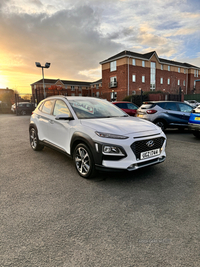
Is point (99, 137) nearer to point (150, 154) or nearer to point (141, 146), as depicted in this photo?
point (141, 146)

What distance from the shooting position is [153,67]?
42.6 meters

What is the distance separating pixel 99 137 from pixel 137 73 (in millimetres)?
38722

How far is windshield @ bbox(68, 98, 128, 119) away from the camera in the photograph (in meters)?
4.29

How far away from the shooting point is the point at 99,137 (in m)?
3.42

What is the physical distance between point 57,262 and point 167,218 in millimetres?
1493

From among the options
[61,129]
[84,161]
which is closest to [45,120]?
[61,129]

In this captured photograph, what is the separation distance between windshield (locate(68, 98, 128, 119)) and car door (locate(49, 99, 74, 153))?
0.22 meters

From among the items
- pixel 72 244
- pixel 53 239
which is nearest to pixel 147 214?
pixel 72 244

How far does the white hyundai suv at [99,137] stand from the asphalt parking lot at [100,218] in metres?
0.44

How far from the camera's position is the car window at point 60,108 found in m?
4.46

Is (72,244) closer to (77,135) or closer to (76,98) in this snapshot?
(77,135)

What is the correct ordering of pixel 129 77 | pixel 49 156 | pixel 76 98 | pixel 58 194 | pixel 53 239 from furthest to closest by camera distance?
pixel 129 77 → pixel 49 156 → pixel 76 98 → pixel 58 194 → pixel 53 239

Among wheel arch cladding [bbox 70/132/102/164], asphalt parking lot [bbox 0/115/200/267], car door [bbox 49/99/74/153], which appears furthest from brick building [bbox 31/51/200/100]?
asphalt parking lot [bbox 0/115/200/267]

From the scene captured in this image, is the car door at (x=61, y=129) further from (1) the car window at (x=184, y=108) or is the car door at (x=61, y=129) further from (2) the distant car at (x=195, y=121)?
(1) the car window at (x=184, y=108)
